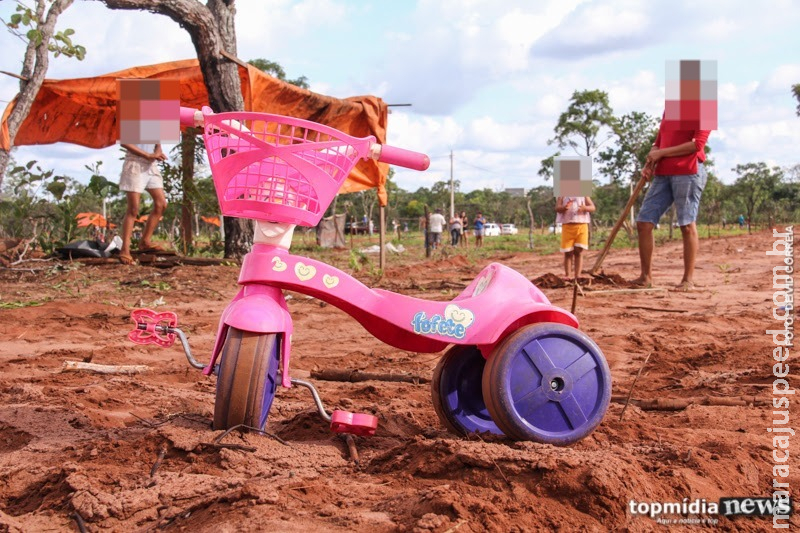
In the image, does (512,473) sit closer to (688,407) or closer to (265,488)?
(265,488)

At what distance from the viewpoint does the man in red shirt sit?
638 cm

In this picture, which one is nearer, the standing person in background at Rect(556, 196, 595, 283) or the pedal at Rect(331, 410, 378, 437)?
the pedal at Rect(331, 410, 378, 437)

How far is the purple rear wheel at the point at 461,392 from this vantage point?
252 cm

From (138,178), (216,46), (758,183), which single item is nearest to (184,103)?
(216,46)

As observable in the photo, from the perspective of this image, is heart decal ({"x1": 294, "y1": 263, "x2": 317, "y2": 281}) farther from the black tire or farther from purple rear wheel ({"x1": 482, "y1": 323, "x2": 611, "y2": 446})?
purple rear wheel ({"x1": 482, "y1": 323, "x2": 611, "y2": 446})

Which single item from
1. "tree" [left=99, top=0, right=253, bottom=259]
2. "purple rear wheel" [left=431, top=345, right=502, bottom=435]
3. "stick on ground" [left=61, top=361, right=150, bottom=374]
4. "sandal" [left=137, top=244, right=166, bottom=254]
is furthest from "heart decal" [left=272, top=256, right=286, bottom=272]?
"sandal" [left=137, top=244, right=166, bottom=254]

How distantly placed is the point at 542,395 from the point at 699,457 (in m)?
0.50

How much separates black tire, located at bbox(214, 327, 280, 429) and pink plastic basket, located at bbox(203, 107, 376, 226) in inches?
16.0

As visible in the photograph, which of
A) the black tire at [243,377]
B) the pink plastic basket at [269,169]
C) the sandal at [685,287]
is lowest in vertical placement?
the sandal at [685,287]

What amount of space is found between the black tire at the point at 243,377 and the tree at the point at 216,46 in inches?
261

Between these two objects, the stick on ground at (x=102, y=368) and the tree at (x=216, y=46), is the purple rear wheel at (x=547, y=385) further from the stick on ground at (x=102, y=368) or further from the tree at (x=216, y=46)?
the tree at (x=216, y=46)

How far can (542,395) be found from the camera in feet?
7.38

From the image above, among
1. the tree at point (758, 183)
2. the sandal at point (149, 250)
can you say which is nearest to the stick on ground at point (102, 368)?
the sandal at point (149, 250)

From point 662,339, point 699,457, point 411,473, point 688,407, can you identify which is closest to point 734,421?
point 688,407
